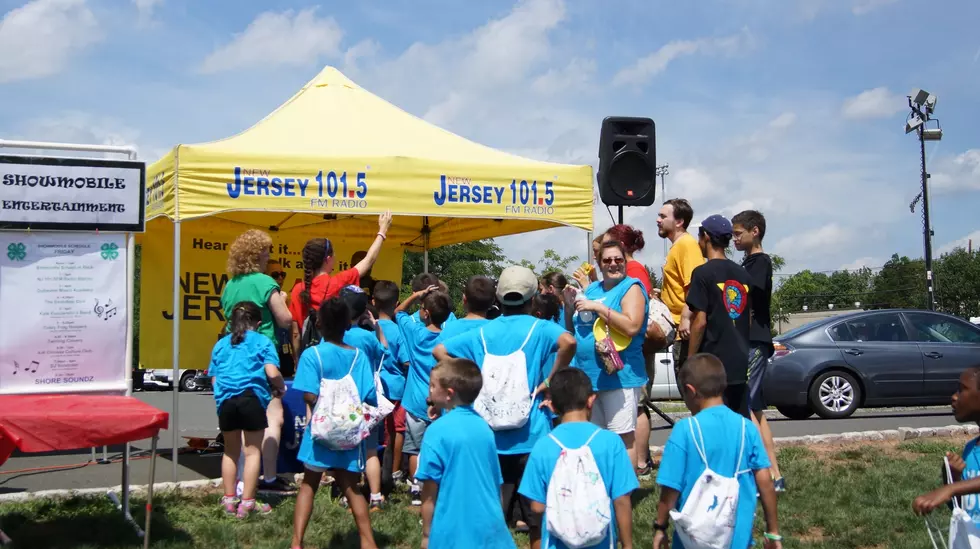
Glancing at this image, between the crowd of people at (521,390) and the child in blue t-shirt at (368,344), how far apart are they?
1 centimetres

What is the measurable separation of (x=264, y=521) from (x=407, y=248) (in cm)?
652

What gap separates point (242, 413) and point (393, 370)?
138 centimetres

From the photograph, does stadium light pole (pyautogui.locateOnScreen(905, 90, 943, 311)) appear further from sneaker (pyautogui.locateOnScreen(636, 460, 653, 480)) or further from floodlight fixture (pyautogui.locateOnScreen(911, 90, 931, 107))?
sneaker (pyautogui.locateOnScreen(636, 460, 653, 480))

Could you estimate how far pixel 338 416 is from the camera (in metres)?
4.89

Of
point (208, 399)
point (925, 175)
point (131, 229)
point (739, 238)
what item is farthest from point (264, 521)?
point (925, 175)

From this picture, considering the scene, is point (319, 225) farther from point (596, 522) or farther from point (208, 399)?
point (208, 399)

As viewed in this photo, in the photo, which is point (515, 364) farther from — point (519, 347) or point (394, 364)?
point (394, 364)

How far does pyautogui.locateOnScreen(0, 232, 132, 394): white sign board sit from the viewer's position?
567 cm

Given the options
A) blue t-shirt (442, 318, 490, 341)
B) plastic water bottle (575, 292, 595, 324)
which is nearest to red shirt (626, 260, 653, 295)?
plastic water bottle (575, 292, 595, 324)

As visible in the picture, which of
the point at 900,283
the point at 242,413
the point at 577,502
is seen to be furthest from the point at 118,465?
the point at 900,283

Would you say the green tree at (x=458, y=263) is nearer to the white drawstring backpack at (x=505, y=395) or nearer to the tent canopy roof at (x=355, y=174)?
the tent canopy roof at (x=355, y=174)

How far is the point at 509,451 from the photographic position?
4.46m

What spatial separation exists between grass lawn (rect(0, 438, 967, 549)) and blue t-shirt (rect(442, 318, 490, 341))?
4.43ft

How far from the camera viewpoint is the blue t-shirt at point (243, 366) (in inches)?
232
